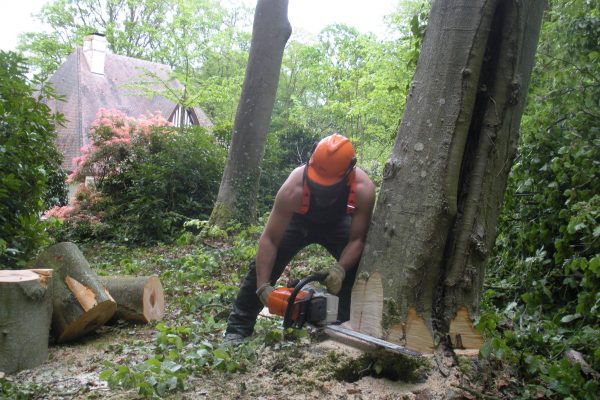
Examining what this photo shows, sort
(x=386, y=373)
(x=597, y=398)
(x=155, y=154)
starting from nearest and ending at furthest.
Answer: (x=597, y=398) < (x=386, y=373) < (x=155, y=154)

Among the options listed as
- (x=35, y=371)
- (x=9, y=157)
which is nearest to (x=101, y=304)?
(x=35, y=371)

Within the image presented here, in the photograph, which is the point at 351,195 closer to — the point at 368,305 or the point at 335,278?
the point at 335,278

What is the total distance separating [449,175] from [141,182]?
9.33 metres

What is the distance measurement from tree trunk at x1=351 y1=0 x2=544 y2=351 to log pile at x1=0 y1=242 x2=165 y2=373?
250 centimetres

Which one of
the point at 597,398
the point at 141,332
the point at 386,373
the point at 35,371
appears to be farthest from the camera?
the point at 141,332

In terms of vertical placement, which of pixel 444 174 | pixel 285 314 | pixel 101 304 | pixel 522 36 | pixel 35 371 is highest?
pixel 522 36

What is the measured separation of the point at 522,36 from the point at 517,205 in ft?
7.95

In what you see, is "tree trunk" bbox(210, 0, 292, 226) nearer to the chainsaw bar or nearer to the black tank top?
the black tank top

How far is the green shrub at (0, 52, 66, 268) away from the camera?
5.23 m

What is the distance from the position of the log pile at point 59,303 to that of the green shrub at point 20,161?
53 centimetres

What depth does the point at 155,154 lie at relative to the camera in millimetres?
12016

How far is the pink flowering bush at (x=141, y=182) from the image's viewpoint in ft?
35.9

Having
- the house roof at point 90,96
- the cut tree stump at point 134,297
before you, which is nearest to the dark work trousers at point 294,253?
the cut tree stump at point 134,297

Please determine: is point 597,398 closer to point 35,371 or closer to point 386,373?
point 386,373
